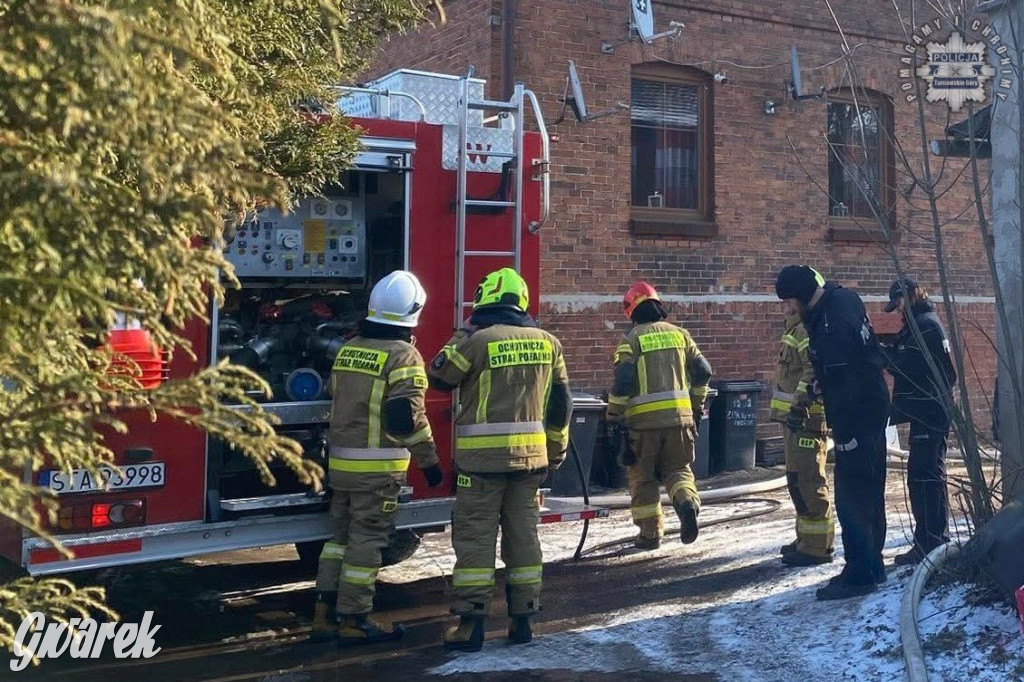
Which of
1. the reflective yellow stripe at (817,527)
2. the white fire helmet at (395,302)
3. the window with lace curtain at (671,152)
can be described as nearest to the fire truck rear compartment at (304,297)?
the white fire helmet at (395,302)

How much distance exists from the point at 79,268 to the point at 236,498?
4247mm

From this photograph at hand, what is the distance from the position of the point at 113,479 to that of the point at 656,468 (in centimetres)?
362

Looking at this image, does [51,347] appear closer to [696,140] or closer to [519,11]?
[519,11]

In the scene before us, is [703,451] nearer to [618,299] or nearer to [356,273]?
[618,299]

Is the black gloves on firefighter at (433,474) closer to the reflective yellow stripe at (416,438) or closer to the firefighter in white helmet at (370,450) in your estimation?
the firefighter in white helmet at (370,450)

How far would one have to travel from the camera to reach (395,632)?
586cm

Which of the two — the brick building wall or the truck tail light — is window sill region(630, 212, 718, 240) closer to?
the brick building wall

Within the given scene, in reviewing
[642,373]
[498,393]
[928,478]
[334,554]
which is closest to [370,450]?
[334,554]

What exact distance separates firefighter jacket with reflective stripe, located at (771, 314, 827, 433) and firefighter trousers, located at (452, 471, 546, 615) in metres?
1.98

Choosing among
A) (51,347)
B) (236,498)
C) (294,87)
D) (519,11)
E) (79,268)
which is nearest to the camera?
(79,268)

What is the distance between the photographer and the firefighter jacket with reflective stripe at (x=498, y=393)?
5707 mm

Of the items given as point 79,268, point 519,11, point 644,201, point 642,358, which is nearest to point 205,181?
point 79,268

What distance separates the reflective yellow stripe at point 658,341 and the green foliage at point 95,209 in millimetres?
4810

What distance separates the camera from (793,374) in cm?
720
